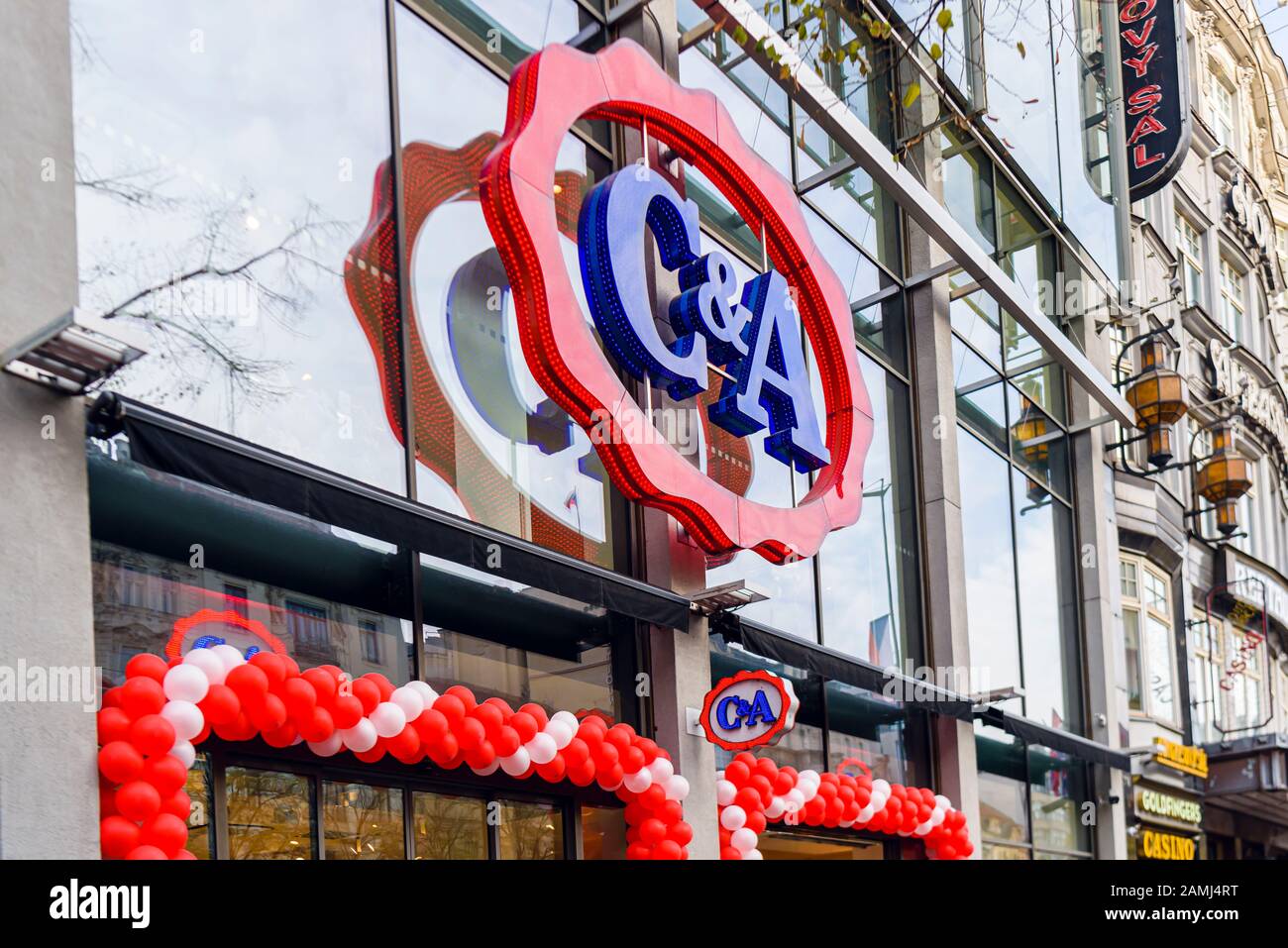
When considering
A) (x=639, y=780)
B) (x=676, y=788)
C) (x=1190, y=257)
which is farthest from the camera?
(x=1190, y=257)

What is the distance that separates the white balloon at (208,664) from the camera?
723cm

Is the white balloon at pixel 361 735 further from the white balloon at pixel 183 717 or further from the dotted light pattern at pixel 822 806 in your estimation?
the dotted light pattern at pixel 822 806

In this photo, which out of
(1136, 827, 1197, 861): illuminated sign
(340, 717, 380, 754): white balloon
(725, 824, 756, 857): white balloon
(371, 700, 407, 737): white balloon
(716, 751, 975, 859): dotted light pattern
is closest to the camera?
(340, 717, 380, 754): white balloon

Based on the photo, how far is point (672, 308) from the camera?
12023mm

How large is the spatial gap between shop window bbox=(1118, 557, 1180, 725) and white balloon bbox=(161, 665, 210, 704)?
2076 cm

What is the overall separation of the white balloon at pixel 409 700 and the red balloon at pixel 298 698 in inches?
28.9

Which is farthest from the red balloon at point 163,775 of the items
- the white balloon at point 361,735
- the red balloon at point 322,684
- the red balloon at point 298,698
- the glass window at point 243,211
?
the glass window at point 243,211

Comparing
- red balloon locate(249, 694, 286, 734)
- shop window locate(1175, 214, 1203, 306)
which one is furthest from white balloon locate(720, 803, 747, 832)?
shop window locate(1175, 214, 1203, 306)

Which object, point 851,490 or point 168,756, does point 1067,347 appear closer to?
point 851,490

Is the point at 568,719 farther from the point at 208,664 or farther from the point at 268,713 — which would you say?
A: the point at 208,664

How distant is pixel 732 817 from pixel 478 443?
3.86 meters

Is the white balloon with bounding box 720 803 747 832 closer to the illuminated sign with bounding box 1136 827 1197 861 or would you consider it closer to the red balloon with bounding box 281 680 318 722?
the red balloon with bounding box 281 680 318 722

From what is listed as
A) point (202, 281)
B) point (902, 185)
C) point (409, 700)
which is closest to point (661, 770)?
point (409, 700)

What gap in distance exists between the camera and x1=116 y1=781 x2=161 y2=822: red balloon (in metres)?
6.73
